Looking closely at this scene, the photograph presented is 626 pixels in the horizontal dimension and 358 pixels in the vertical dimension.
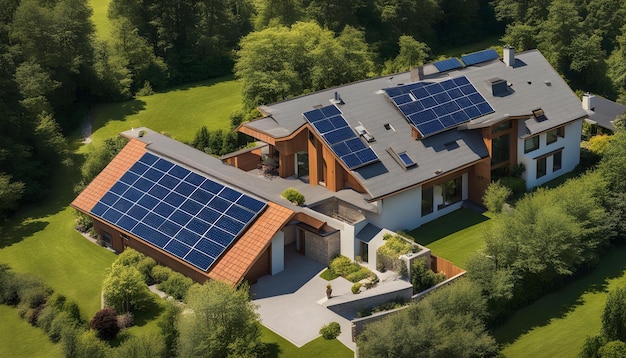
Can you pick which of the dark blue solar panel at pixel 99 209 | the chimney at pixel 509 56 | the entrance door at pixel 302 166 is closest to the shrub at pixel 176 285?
the dark blue solar panel at pixel 99 209

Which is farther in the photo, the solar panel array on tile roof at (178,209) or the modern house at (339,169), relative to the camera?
the modern house at (339,169)

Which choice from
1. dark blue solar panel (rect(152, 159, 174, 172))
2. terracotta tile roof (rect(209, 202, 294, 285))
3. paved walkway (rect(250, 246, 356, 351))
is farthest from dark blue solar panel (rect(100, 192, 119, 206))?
paved walkway (rect(250, 246, 356, 351))

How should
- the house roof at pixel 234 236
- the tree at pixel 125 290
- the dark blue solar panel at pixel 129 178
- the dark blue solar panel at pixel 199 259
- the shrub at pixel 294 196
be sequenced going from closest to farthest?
1. the tree at pixel 125 290
2. the house roof at pixel 234 236
3. the dark blue solar panel at pixel 199 259
4. the shrub at pixel 294 196
5. the dark blue solar panel at pixel 129 178

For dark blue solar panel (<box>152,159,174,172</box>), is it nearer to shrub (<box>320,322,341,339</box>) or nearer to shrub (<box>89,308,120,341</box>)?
shrub (<box>89,308,120,341</box>)

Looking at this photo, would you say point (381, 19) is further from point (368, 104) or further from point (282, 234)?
point (282, 234)

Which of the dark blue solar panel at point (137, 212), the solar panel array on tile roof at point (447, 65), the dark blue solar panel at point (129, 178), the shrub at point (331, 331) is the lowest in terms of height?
the shrub at point (331, 331)

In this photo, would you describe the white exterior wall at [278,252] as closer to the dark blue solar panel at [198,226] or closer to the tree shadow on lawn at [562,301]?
the dark blue solar panel at [198,226]

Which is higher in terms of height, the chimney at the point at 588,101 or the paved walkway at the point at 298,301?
the chimney at the point at 588,101
